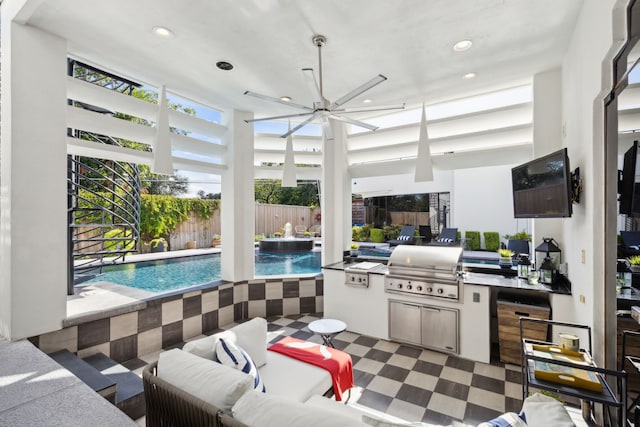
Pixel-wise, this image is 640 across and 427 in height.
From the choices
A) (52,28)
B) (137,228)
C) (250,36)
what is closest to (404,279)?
(250,36)

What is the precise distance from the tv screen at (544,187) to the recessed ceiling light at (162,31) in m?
3.65

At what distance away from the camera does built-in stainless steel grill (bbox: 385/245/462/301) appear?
3.37 m

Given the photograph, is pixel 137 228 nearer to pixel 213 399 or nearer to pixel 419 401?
pixel 213 399

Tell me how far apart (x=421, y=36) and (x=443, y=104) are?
1.96m

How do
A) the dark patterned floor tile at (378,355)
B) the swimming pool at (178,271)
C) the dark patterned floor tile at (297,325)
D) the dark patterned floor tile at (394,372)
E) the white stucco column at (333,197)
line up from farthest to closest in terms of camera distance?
the swimming pool at (178,271)
the white stucco column at (333,197)
the dark patterned floor tile at (297,325)
the dark patterned floor tile at (378,355)
the dark patterned floor tile at (394,372)

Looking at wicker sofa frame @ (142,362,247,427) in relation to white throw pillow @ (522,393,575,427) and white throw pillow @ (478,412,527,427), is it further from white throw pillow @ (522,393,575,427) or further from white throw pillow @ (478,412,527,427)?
white throw pillow @ (522,393,575,427)

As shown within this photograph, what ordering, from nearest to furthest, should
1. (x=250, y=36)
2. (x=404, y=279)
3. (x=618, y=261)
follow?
1. (x=618, y=261)
2. (x=250, y=36)
3. (x=404, y=279)

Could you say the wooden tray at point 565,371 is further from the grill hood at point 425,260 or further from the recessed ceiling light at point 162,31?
the recessed ceiling light at point 162,31

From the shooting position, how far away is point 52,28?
8.60 feet

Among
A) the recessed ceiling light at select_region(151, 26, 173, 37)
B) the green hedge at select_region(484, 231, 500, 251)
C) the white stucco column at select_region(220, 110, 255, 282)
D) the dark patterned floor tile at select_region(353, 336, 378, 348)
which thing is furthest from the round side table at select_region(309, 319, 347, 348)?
the green hedge at select_region(484, 231, 500, 251)

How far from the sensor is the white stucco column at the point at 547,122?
347cm

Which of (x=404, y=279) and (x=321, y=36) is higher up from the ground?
(x=321, y=36)

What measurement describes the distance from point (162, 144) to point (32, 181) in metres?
1.16

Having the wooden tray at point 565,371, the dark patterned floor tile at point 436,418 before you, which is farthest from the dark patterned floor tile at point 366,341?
the wooden tray at point 565,371
